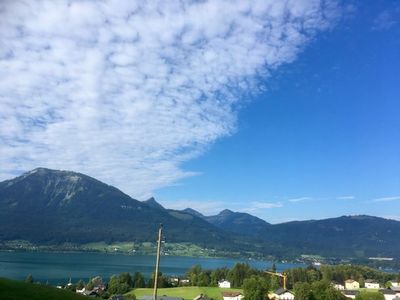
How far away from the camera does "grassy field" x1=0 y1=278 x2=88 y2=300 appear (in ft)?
74.0

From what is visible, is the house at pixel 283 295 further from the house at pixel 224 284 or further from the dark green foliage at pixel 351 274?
the dark green foliage at pixel 351 274

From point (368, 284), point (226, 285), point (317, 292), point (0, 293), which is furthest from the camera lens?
point (368, 284)

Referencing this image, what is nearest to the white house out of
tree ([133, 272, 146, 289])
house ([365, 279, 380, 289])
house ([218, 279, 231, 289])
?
house ([365, 279, 380, 289])

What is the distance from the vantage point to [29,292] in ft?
79.3

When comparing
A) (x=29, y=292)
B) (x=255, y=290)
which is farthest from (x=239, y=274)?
(x=29, y=292)

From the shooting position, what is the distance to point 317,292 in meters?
91.5

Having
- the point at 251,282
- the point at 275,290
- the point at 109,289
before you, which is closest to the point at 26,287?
the point at 251,282

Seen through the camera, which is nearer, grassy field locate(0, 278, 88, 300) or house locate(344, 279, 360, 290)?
grassy field locate(0, 278, 88, 300)

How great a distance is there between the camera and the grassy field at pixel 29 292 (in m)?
22.6

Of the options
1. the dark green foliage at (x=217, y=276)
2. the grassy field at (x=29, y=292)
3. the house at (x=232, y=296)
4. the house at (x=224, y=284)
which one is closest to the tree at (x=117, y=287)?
the house at (x=232, y=296)

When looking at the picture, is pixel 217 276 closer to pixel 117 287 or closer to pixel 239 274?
pixel 239 274

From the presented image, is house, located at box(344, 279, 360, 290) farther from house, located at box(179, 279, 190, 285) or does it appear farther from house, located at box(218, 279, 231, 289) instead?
house, located at box(179, 279, 190, 285)

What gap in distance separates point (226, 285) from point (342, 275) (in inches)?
1841

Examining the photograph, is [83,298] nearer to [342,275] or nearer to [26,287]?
[26,287]
